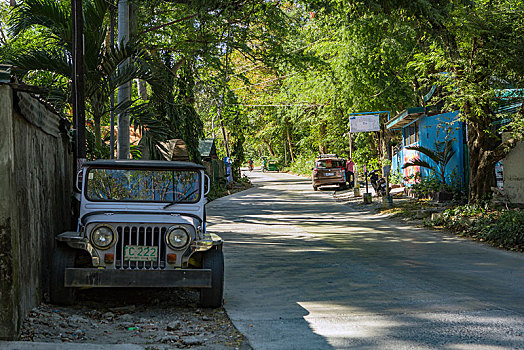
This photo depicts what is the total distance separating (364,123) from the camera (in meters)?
27.0

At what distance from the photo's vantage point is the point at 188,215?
7281 mm

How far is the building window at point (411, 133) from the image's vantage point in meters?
25.3

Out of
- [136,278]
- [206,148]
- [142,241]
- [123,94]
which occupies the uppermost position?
[123,94]

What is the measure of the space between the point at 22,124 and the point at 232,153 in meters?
39.3

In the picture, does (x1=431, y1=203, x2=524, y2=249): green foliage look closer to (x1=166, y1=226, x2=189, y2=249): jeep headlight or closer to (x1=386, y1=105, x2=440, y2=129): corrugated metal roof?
(x1=386, y1=105, x2=440, y2=129): corrugated metal roof

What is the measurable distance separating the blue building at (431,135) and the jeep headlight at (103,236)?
38.2 ft

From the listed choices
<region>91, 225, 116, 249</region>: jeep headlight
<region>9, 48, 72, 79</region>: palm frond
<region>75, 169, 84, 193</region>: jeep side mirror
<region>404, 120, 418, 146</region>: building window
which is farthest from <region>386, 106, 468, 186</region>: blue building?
<region>91, 225, 116, 249</region>: jeep headlight

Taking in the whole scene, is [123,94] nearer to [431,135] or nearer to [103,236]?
[103,236]

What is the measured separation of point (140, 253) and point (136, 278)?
0.31 meters

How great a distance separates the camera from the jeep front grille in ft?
21.5

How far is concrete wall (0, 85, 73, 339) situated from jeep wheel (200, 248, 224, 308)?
1.80 m

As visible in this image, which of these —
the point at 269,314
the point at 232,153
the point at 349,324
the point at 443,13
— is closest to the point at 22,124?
the point at 269,314

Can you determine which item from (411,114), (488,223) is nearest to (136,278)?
(488,223)

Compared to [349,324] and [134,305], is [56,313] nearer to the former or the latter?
[134,305]
